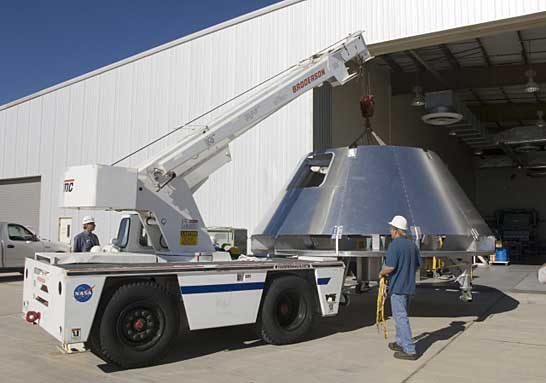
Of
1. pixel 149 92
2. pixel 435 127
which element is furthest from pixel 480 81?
pixel 149 92

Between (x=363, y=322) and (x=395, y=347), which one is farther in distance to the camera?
(x=363, y=322)

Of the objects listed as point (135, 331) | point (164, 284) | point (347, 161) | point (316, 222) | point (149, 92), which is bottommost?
point (135, 331)

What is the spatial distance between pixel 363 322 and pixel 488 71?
44.6ft

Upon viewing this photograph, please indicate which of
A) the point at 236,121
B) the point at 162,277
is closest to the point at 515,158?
the point at 236,121

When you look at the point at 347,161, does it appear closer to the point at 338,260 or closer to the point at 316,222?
the point at 316,222

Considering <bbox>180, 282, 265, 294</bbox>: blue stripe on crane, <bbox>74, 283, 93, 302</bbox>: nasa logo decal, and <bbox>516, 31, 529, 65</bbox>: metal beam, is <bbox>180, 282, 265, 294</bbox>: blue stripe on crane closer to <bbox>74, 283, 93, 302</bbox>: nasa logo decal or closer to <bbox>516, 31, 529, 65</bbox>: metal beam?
<bbox>74, 283, 93, 302</bbox>: nasa logo decal

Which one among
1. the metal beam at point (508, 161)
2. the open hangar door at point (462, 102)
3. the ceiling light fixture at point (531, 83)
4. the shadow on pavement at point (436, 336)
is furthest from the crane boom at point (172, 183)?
the metal beam at point (508, 161)

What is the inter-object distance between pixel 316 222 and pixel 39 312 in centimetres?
410

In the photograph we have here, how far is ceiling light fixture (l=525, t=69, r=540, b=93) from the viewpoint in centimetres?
1727

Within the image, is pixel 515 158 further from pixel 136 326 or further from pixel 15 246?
pixel 136 326

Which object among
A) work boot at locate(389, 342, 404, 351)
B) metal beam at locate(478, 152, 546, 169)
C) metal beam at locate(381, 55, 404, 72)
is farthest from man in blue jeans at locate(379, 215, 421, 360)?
metal beam at locate(478, 152, 546, 169)

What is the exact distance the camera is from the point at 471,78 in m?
19.3

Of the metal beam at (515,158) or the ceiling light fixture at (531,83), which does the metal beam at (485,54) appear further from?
the metal beam at (515,158)

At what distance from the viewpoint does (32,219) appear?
75.0 ft
